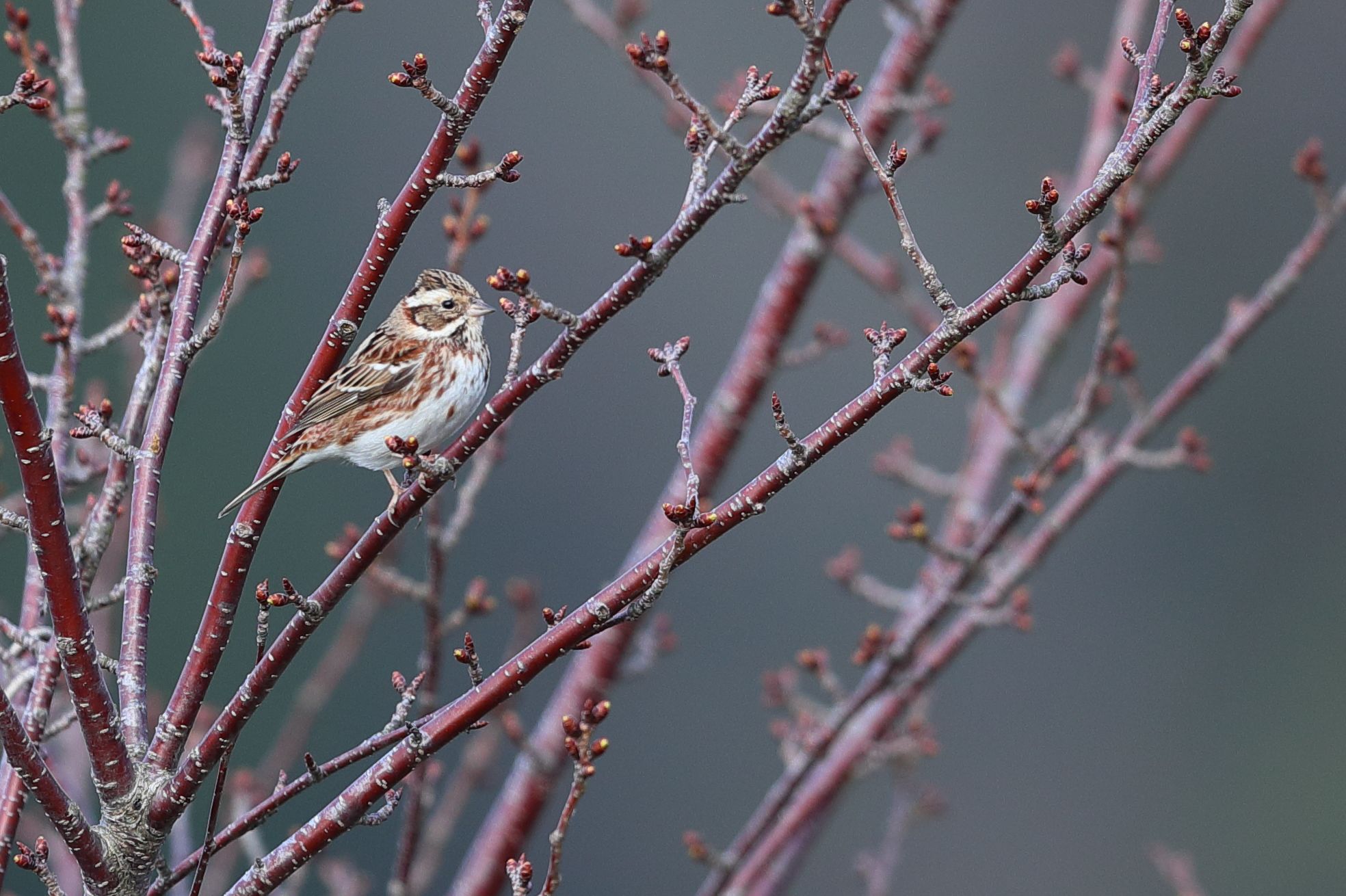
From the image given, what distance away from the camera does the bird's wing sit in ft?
11.3

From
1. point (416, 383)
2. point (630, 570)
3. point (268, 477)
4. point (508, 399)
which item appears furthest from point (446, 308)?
point (630, 570)

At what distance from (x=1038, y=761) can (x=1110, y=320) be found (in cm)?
1006

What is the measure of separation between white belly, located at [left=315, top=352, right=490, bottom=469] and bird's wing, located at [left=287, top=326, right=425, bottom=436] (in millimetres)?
100

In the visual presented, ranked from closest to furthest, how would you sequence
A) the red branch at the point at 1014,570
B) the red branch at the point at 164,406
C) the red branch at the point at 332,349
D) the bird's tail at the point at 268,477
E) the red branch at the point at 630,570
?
the red branch at the point at 630,570 → the red branch at the point at 332,349 → the red branch at the point at 164,406 → the bird's tail at the point at 268,477 → the red branch at the point at 1014,570

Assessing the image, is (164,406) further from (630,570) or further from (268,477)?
(630,570)

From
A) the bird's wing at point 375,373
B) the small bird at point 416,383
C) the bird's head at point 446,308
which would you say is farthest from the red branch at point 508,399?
the bird's head at point 446,308

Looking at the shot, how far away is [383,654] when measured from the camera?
963 cm

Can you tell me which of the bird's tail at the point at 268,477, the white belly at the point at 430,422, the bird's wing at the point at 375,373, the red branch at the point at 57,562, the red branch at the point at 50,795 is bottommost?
the red branch at the point at 50,795

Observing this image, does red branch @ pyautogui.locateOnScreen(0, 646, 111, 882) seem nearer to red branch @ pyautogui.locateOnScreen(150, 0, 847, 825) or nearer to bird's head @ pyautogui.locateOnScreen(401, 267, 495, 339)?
red branch @ pyautogui.locateOnScreen(150, 0, 847, 825)

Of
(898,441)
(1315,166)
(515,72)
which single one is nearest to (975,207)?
(515,72)

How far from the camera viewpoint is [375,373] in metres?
3.51

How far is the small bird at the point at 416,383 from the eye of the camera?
11.1ft

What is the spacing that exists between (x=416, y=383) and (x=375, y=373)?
133 millimetres

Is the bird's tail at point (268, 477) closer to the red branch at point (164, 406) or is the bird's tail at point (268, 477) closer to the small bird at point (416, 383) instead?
the red branch at point (164, 406)
